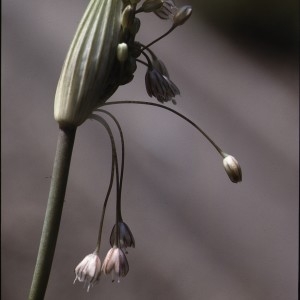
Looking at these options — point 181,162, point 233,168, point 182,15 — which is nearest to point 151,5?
point 182,15

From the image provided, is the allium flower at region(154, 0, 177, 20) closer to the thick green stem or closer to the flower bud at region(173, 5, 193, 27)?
the flower bud at region(173, 5, 193, 27)

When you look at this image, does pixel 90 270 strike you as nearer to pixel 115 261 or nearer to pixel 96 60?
pixel 115 261

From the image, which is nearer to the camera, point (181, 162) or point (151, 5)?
point (151, 5)

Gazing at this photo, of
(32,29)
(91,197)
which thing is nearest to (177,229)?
(91,197)

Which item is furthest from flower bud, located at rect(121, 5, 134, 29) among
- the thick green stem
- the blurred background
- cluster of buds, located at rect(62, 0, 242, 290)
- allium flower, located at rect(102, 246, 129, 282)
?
the blurred background

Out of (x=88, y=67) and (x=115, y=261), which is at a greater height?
(x=88, y=67)

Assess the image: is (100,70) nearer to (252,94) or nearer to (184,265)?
(184,265)
